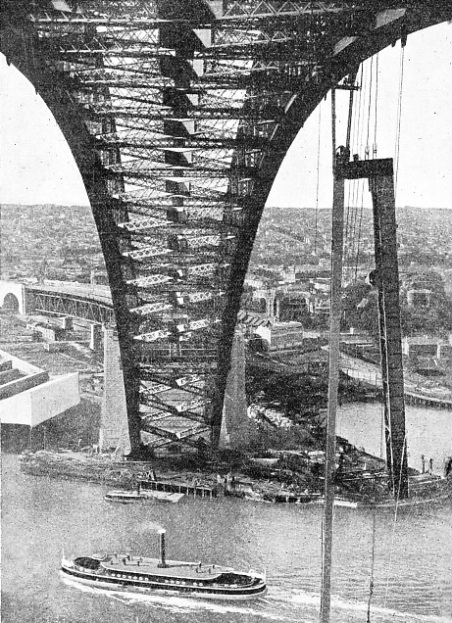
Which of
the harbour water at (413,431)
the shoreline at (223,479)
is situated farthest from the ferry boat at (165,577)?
the harbour water at (413,431)

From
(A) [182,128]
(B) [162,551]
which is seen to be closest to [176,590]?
(B) [162,551]

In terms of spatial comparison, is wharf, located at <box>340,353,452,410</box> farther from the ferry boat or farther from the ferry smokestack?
the ferry smokestack

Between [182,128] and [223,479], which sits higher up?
[182,128]

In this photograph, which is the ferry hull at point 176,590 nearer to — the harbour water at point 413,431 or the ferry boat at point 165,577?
the ferry boat at point 165,577

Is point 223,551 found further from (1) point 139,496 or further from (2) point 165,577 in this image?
(1) point 139,496

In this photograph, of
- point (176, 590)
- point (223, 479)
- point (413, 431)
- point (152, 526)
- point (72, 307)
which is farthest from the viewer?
point (223, 479)

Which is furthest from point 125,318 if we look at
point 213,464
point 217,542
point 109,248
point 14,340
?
point 217,542

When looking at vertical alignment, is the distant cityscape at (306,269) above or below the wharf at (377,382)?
above

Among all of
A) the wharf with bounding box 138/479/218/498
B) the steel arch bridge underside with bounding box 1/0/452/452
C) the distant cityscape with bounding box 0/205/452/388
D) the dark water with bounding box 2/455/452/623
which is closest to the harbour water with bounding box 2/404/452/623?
the dark water with bounding box 2/455/452/623
